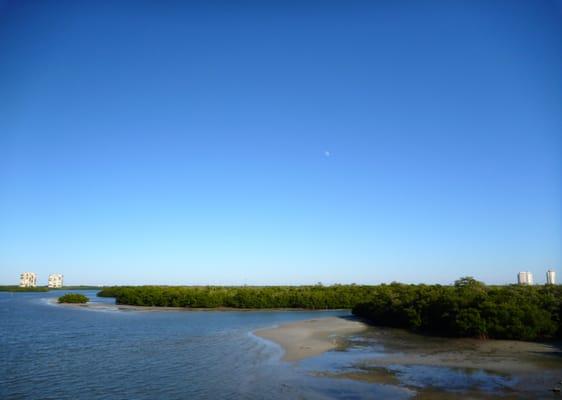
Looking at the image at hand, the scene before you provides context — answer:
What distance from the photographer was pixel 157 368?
24.7 m

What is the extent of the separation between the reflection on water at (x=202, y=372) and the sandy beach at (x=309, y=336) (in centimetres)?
117

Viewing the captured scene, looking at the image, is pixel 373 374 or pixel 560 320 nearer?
pixel 373 374

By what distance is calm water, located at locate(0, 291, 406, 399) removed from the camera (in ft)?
63.8

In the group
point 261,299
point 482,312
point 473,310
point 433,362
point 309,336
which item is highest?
point 473,310

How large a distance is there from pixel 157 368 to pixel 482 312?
25.6 metres

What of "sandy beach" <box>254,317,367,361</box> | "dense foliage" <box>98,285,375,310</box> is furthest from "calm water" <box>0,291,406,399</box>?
"dense foliage" <box>98,285,375,310</box>

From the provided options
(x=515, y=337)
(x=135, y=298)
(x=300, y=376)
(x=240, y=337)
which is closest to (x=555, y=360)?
(x=515, y=337)

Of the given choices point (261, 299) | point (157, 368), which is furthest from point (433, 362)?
point (261, 299)

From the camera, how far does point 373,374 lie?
22828 millimetres

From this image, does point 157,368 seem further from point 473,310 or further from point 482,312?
point 482,312

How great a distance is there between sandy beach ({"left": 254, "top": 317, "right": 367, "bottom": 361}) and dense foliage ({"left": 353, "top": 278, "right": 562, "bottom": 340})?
545 centimetres

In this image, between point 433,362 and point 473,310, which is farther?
point 473,310

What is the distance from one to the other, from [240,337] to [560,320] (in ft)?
83.3

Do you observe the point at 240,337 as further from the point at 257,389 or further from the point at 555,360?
the point at 555,360
